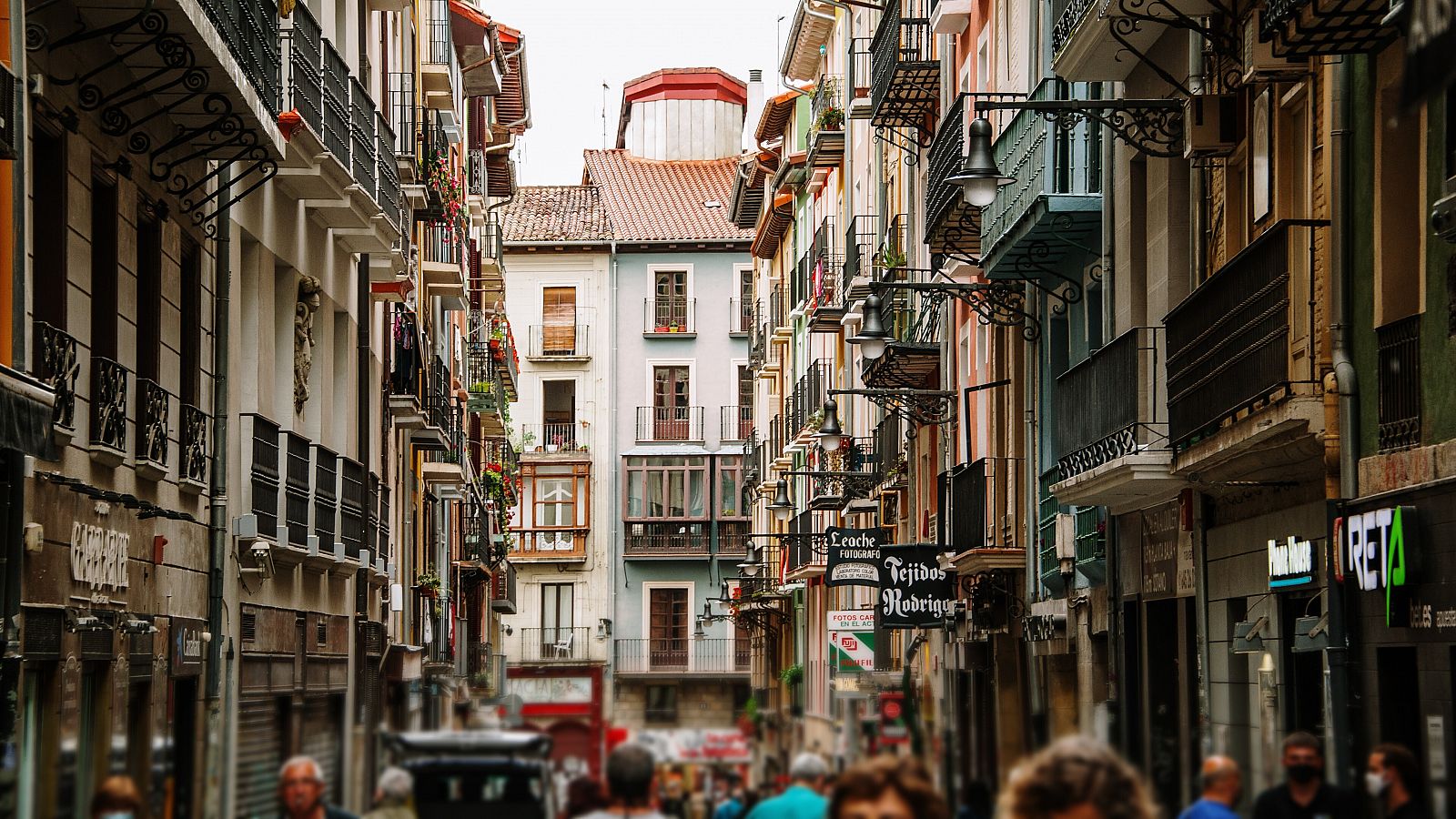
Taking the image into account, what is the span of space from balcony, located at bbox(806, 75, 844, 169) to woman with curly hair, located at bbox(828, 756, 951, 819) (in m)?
40.4

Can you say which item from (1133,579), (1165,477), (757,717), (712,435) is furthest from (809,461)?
(757,717)

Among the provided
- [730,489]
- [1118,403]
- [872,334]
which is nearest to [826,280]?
→ [872,334]

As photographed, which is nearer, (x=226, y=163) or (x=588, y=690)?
(x=588, y=690)

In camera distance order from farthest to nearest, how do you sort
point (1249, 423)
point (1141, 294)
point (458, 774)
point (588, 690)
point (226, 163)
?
1. point (1141, 294)
2. point (226, 163)
3. point (1249, 423)
4. point (588, 690)
5. point (458, 774)

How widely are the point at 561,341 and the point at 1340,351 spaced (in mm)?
60920

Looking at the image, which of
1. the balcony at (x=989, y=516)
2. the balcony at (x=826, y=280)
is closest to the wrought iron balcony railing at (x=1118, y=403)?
the balcony at (x=989, y=516)

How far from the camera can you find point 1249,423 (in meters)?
15.8

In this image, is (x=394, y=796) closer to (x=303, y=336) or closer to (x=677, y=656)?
(x=303, y=336)

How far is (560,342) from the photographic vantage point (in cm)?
7544

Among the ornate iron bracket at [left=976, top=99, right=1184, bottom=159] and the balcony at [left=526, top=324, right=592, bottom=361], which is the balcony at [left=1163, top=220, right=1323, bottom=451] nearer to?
the ornate iron bracket at [left=976, top=99, right=1184, bottom=159]

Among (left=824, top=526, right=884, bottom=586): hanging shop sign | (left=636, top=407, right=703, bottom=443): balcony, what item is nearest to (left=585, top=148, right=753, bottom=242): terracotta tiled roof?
(left=636, top=407, right=703, bottom=443): balcony

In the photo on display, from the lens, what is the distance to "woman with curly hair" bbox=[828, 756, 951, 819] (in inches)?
271

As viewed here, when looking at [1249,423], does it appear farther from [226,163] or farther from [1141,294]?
[226,163]

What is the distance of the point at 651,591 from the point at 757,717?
6537cm
